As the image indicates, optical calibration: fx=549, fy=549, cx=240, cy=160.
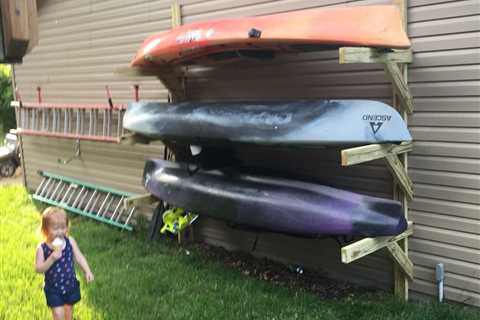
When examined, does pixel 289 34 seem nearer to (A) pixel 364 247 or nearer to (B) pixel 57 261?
(A) pixel 364 247

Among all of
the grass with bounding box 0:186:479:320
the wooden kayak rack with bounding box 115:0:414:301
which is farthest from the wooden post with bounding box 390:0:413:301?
the grass with bounding box 0:186:479:320

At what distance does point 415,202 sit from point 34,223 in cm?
560

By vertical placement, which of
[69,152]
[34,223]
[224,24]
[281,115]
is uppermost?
[224,24]

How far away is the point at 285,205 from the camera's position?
469 centimetres

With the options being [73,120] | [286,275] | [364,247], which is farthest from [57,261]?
[73,120]

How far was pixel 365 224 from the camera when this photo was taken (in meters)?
4.40

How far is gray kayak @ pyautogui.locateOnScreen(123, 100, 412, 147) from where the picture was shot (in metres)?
4.34

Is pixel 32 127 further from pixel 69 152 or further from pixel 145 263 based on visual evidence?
pixel 145 263

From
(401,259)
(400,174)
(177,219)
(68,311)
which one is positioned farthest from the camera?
(177,219)

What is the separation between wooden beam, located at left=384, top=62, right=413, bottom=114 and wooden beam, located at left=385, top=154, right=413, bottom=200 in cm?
45

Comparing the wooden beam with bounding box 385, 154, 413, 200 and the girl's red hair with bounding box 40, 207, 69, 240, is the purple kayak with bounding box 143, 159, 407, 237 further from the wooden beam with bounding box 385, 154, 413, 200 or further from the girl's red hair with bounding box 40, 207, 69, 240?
the girl's red hair with bounding box 40, 207, 69, 240

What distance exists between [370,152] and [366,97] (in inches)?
36.1

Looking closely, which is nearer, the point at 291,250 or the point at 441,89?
the point at 441,89

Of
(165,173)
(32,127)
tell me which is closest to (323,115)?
(165,173)
